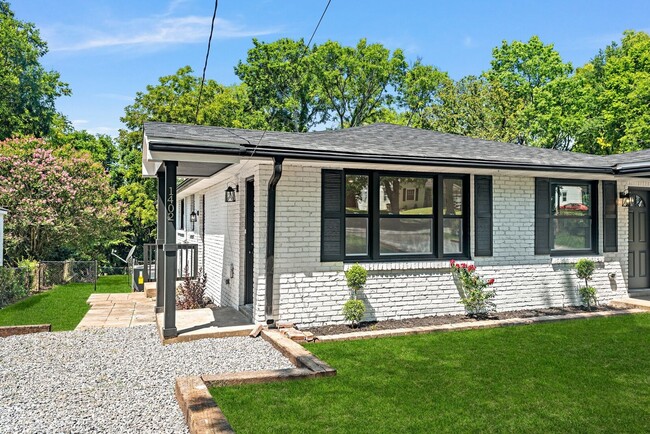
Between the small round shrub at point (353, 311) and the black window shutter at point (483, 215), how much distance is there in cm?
254

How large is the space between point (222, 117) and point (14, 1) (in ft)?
55.9

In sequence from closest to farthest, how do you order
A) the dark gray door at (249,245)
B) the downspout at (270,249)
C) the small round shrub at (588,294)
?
the downspout at (270,249), the dark gray door at (249,245), the small round shrub at (588,294)

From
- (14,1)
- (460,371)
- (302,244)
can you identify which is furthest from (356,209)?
(14,1)

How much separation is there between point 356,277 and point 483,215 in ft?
9.25

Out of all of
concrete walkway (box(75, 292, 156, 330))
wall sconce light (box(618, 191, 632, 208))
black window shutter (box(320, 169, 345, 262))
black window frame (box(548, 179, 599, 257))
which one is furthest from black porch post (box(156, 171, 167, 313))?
wall sconce light (box(618, 191, 632, 208))

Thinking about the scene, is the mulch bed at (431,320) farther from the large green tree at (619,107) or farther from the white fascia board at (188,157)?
the large green tree at (619,107)

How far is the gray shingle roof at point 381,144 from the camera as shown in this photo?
23.6ft

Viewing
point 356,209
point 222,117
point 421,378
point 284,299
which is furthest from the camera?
point 222,117

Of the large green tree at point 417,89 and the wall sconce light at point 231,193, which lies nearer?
the wall sconce light at point 231,193

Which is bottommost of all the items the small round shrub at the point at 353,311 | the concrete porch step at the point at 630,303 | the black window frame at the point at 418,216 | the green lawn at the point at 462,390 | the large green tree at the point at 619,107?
the green lawn at the point at 462,390

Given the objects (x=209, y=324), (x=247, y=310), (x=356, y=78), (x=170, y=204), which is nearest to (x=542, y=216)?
(x=247, y=310)

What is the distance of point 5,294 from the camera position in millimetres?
11367

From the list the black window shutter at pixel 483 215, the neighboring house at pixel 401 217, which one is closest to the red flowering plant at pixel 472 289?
the neighboring house at pixel 401 217

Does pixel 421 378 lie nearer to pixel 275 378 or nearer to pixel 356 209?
pixel 275 378
